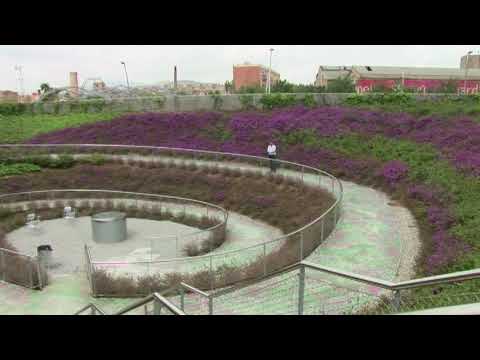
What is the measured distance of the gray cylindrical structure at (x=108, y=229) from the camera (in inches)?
644

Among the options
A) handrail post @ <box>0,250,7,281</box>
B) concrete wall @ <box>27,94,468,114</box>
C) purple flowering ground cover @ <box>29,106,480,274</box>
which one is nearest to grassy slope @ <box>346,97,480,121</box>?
purple flowering ground cover @ <box>29,106,480,274</box>

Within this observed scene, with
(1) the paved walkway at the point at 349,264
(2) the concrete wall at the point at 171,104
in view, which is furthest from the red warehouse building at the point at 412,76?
(1) the paved walkway at the point at 349,264

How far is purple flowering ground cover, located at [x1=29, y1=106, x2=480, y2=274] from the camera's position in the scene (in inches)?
477

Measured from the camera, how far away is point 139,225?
18797mm

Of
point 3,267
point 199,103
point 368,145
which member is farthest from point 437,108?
point 3,267

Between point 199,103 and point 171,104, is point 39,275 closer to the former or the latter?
point 199,103

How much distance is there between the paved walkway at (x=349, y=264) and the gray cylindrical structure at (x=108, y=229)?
177 inches

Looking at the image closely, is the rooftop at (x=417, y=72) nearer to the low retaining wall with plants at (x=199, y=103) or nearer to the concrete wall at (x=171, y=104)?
the low retaining wall with plants at (x=199, y=103)

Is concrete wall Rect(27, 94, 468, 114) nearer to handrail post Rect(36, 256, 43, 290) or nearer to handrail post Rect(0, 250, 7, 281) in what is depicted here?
handrail post Rect(0, 250, 7, 281)

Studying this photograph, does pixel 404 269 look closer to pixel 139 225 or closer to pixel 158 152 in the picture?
pixel 139 225

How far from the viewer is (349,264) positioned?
34.8 feet

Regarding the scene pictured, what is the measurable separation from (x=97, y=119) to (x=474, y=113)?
1087 inches

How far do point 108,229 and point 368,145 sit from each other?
15.1 meters
